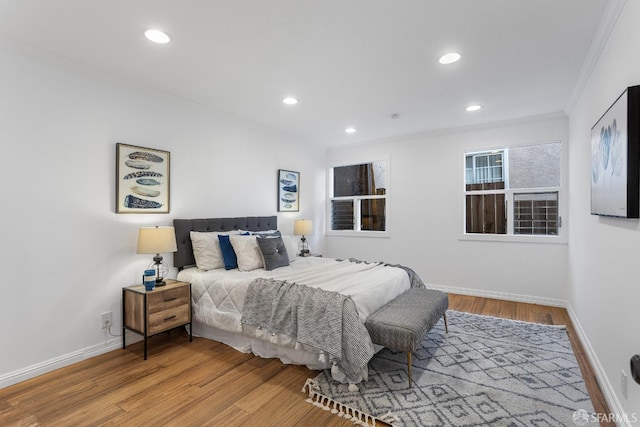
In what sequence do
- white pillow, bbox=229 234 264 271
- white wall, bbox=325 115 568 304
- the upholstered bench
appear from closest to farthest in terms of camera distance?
the upholstered bench → white pillow, bbox=229 234 264 271 → white wall, bbox=325 115 568 304

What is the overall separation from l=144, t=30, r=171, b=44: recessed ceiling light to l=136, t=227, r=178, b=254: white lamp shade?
160 cm

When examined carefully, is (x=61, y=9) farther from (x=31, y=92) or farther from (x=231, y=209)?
(x=231, y=209)

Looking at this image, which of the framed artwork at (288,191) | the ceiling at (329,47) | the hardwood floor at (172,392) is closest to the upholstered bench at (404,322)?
the hardwood floor at (172,392)

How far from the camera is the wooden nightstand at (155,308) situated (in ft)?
9.21

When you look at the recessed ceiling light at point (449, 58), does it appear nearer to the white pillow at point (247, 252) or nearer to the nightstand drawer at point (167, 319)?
the white pillow at point (247, 252)

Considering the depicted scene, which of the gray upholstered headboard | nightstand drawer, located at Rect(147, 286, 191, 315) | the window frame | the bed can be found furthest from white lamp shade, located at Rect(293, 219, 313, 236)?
nightstand drawer, located at Rect(147, 286, 191, 315)

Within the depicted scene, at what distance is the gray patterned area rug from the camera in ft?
6.48

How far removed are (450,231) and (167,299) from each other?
3995 mm

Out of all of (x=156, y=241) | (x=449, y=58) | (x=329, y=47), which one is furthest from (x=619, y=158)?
(x=156, y=241)

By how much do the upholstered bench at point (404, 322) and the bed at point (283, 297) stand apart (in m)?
0.08

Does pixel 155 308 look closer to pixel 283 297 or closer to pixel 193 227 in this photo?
pixel 193 227

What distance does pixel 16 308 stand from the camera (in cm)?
242

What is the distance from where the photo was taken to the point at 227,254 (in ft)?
11.5

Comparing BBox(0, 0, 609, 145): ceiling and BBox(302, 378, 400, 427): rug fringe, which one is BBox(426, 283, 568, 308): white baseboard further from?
BBox(302, 378, 400, 427): rug fringe
